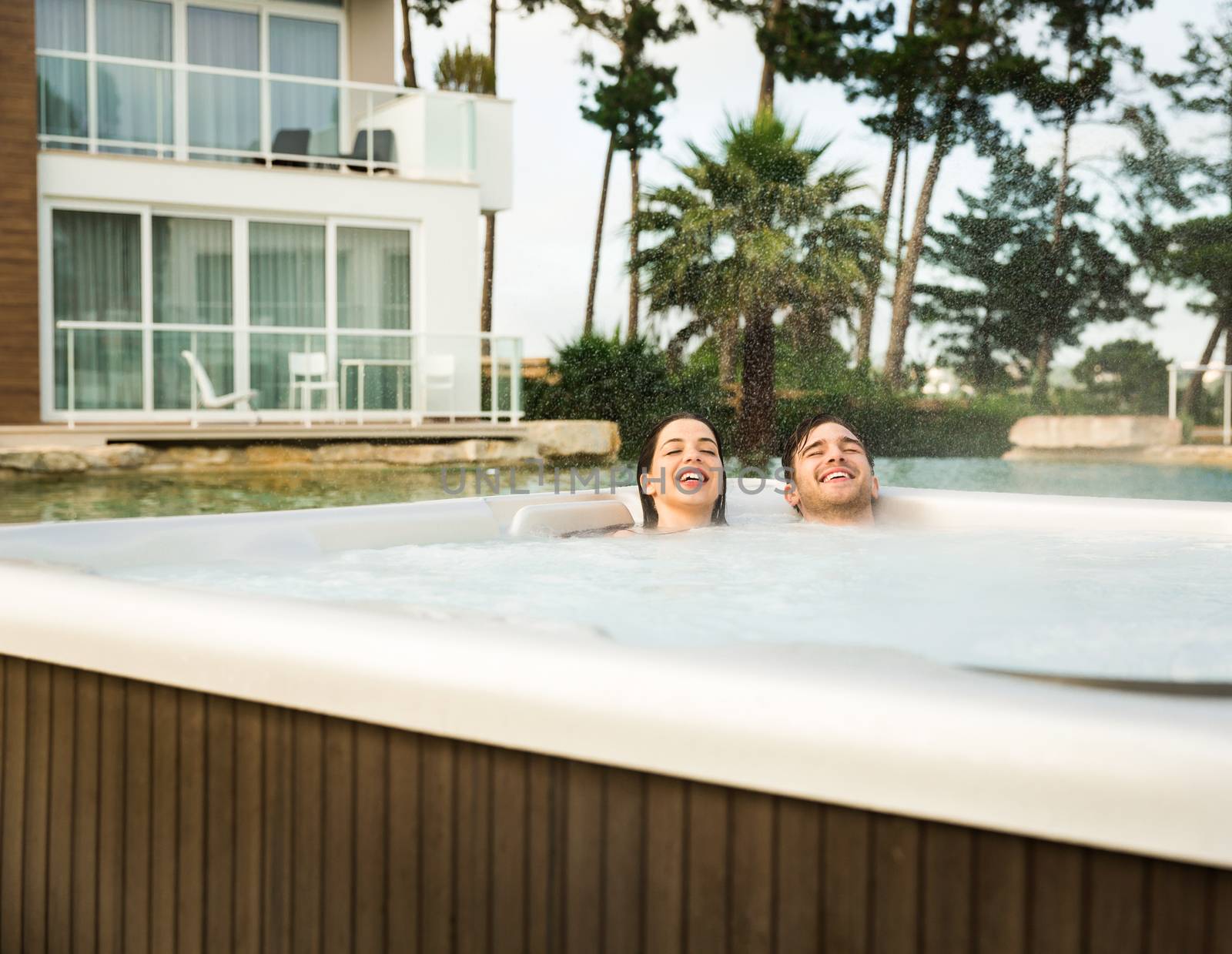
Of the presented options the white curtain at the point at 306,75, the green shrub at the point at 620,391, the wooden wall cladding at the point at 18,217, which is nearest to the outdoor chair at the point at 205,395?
the wooden wall cladding at the point at 18,217

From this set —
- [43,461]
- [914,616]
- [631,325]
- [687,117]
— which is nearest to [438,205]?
[43,461]

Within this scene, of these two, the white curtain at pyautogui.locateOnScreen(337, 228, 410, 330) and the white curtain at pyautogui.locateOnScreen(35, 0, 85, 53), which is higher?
the white curtain at pyautogui.locateOnScreen(35, 0, 85, 53)

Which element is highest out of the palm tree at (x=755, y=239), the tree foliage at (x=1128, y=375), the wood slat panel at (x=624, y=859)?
the palm tree at (x=755, y=239)

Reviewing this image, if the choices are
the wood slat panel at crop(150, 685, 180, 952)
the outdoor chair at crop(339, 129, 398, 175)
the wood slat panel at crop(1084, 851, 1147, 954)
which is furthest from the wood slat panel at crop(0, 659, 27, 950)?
the outdoor chair at crop(339, 129, 398, 175)

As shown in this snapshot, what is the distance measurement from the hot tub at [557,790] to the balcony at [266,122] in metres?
8.36

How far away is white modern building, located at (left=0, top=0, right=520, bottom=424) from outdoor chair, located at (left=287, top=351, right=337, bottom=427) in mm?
12

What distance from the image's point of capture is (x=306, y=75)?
A: 10.4 m

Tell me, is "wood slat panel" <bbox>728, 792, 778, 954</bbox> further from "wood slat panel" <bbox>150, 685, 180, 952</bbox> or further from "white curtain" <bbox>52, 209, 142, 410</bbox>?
"white curtain" <bbox>52, 209, 142, 410</bbox>

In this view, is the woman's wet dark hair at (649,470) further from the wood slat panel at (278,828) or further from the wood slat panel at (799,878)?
the wood slat panel at (799,878)

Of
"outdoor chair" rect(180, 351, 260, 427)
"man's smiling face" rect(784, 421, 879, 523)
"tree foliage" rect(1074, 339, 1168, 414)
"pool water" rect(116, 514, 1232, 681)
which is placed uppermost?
"tree foliage" rect(1074, 339, 1168, 414)

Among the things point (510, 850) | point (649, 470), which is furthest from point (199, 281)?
point (510, 850)

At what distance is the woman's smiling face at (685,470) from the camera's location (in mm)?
3176

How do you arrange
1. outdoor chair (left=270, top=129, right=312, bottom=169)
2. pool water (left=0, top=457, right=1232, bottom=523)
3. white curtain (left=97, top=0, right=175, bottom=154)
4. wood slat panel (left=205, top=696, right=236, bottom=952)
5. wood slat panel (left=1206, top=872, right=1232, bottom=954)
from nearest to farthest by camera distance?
1. wood slat panel (left=1206, top=872, right=1232, bottom=954)
2. wood slat panel (left=205, top=696, right=236, bottom=952)
3. pool water (left=0, top=457, right=1232, bottom=523)
4. white curtain (left=97, top=0, right=175, bottom=154)
5. outdoor chair (left=270, top=129, right=312, bottom=169)

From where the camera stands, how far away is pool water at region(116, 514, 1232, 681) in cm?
186
